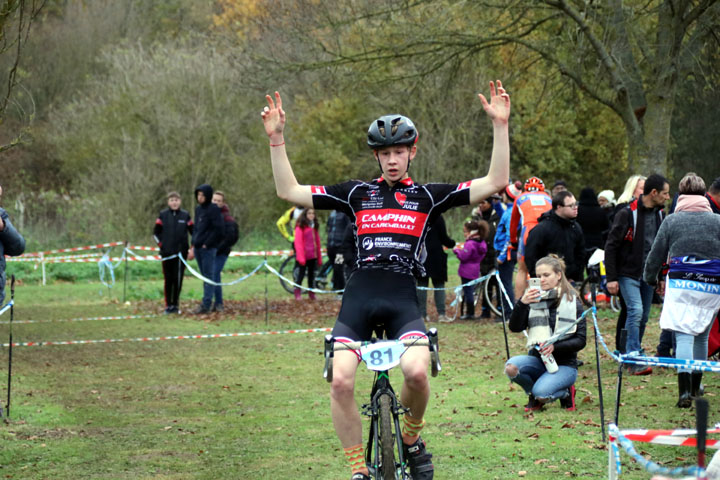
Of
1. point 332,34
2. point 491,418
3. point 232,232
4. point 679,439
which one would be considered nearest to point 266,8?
point 332,34

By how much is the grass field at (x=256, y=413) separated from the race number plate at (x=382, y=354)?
61.4 inches

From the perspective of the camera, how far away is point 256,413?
939cm

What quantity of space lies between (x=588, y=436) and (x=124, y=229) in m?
26.0

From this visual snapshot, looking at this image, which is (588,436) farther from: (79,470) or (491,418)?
(79,470)

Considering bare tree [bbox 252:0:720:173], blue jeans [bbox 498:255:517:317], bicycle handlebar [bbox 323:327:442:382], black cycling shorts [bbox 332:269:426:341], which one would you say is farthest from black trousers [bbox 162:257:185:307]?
bicycle handlebar [bbox 323:327:442:382]

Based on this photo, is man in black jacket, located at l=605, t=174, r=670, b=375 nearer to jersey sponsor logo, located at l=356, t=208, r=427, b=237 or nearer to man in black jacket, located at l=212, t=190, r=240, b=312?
jersey sponsor logo, located at l=356, t=208, r=427, b=237

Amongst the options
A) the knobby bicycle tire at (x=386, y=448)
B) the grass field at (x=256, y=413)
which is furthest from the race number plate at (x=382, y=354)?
the grass field at (x=256, y=413)

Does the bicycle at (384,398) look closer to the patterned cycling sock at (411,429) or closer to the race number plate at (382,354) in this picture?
the race number plate at (382,354)

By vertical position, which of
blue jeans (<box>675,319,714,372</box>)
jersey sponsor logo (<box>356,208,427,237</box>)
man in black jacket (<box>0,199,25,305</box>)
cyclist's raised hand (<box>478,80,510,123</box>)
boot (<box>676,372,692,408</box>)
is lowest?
boot (<box>676,372,692,408</box>)

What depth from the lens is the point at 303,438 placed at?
8148 millimetres

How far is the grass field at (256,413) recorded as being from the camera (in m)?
7.11

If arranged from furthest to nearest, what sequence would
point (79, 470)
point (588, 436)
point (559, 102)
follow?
point (559, 102)
point (588, 436)
point (79, 470)

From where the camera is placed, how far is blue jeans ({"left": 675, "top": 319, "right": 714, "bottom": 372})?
28.0ft

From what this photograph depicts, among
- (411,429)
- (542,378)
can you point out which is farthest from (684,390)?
(411,429)
